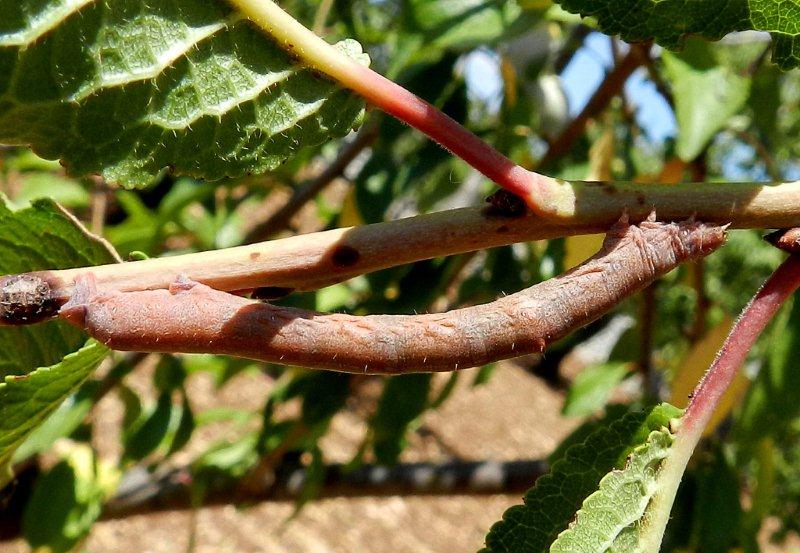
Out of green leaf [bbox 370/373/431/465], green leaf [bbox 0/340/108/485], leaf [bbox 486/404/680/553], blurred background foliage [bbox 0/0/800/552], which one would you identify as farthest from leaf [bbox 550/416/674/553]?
green leaf [bbox 370/373/431/465]

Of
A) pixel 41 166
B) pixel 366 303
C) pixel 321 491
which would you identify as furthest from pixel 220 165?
pixel 41 166

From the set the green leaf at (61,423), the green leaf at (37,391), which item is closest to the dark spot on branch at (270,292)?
the green leaf at (37,391)

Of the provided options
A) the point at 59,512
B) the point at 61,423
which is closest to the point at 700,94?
the point at 61,423

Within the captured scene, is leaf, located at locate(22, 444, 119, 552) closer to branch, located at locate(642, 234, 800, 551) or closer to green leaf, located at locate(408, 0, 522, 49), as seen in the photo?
green leaf, located at locate(408, 0, 522, 49)

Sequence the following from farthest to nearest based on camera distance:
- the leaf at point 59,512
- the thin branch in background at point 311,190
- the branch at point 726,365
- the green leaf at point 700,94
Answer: the thin branch in background at point 311,190
the leaf at point 59,512
the green leaf at point 700,94
the branch at point 726,365

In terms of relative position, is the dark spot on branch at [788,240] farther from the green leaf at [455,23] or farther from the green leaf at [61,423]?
the green leaf at [61,423]

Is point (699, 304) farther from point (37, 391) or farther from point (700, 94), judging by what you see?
point (37, 391)

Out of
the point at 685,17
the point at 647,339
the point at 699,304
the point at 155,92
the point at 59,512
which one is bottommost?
the point at 59,512
